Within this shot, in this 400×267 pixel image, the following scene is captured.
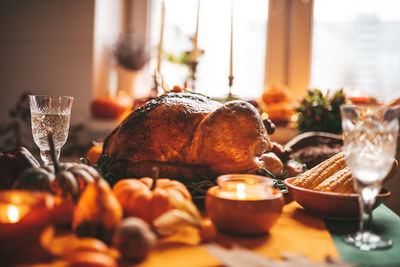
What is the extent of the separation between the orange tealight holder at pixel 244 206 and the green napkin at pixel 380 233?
14 centimetres

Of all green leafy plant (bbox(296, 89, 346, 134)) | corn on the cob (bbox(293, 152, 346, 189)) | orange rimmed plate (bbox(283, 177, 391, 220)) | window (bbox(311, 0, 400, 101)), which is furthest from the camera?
window (bbox(311, 0, 400, 101))

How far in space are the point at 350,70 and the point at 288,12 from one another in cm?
80

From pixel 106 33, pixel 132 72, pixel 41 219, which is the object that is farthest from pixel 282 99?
pixel 41 219

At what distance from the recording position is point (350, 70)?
340 centimetres

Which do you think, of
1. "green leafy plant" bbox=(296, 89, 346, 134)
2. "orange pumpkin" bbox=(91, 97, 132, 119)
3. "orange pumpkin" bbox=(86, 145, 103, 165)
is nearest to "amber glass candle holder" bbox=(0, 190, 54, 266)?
"orange pumpkin" bbox=(86, 145, 103, 165)

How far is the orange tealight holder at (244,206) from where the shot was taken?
71cm

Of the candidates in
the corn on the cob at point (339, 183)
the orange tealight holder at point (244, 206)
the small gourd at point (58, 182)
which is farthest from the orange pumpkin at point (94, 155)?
the corn on the cob at point (339, 183)

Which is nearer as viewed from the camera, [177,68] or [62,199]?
[62,199]

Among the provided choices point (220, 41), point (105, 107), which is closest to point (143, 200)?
point (105, 107)

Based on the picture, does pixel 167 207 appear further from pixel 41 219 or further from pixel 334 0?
pixel 334 0

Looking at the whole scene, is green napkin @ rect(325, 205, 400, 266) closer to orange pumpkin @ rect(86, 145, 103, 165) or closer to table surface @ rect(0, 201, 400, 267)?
table surface @ rect(0, 201, 400, 267)

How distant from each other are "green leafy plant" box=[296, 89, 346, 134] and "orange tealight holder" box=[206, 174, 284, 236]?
149cm

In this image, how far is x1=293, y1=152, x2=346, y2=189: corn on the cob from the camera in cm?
94

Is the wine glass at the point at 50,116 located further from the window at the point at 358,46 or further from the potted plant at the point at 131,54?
the window at the point at 358,46
